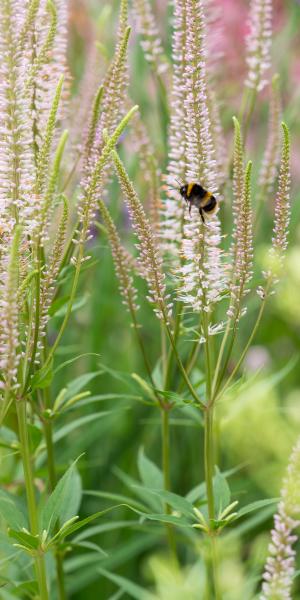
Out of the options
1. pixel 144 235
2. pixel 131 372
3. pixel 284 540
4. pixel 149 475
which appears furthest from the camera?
pixel 131 372

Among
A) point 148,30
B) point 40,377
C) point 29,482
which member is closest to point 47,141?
point 40,377

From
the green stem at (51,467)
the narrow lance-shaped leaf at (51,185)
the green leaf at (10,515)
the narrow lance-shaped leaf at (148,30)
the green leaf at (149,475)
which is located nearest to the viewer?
the narrow lance-shaped leaf at (51,185)

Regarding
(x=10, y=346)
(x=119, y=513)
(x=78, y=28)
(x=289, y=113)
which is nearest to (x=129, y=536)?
(x=119, y=513)

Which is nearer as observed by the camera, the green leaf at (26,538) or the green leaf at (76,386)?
the green leaf at (26,538)

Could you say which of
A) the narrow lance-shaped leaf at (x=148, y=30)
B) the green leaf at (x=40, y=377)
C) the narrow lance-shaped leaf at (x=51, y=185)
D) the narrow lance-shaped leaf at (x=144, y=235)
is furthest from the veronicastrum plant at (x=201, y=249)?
the narrow lance-shaped leaf at (x=148, y=30)

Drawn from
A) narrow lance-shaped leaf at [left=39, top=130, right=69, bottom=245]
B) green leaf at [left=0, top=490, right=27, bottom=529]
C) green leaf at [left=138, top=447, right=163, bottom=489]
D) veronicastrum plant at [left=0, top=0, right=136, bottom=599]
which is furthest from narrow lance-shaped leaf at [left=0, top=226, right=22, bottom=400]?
green leaf at [left=138, top=447, right=163, bottom=489]

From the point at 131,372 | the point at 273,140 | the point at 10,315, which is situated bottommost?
the point at 131,372

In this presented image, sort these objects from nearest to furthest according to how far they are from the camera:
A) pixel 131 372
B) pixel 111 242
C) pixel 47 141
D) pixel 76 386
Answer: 1. pixel 47 141
2. pixel 111 242
3. pixel 76 386
4. pixel 131 372

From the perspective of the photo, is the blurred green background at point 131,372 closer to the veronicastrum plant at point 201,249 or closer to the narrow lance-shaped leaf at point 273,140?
the narrow lance-shaped leaf at point 273,140

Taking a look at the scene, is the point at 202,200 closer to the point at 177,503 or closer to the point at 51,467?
the point at 177,503
